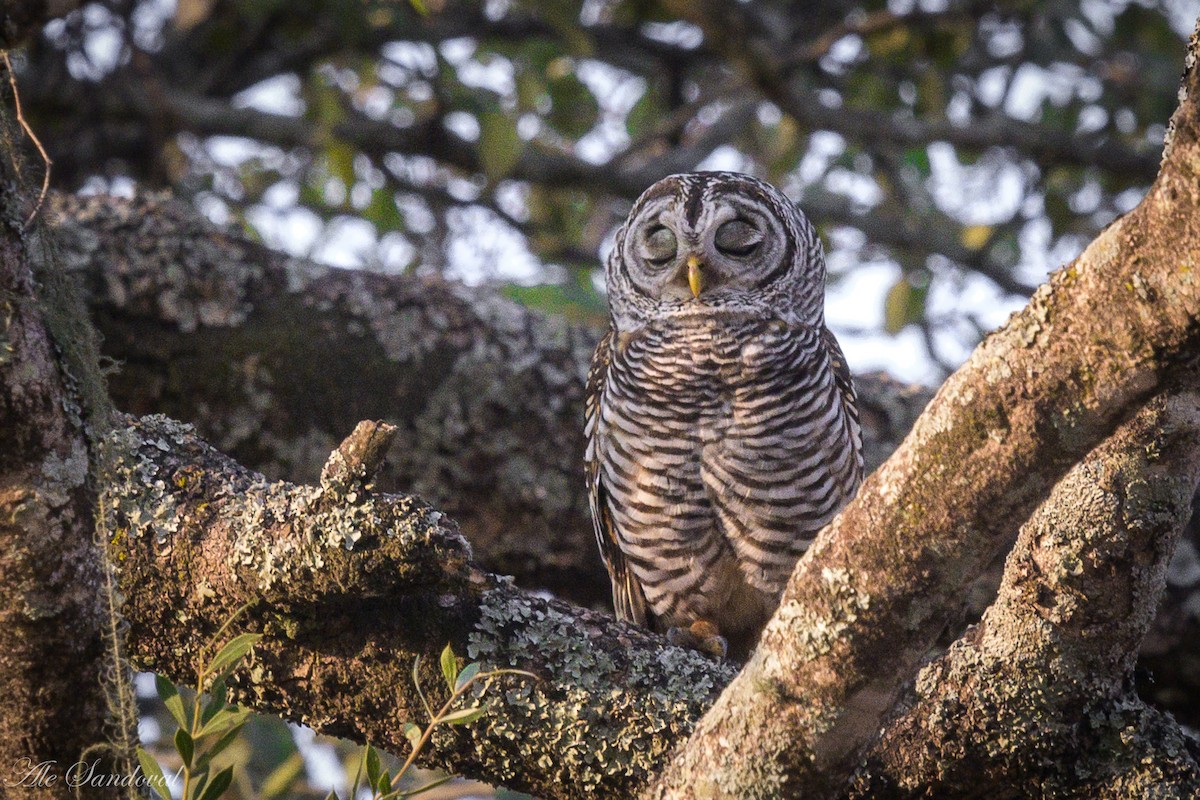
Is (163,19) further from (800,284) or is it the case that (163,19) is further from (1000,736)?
(1000,736)

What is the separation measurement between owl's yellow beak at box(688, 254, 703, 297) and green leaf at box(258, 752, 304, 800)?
1.81 meters

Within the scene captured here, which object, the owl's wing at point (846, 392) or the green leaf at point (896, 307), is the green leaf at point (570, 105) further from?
the owl's wing at point (846, 392)

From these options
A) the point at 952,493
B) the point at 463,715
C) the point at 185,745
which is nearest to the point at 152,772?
the point at 185,745

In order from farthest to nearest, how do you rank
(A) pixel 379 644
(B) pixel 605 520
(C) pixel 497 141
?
(C) pixel 497 141
(B) pixel 605 520
(A) pixel 379 644

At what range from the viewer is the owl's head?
137 inches

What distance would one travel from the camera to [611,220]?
20.0 feet

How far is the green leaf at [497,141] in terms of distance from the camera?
14.0ft

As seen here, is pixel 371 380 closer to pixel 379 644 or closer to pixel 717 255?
pixel 717 255

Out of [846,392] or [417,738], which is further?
[846,392]

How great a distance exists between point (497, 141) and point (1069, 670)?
2.89 metres

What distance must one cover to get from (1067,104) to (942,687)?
4.09 meters

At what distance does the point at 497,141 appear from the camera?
426 cm

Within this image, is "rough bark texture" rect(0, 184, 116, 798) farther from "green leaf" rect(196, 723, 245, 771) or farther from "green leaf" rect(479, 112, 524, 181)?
"green leaf" rect(479, 112, 524, 181)

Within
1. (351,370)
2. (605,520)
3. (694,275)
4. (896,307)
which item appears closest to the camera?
(694,275)
